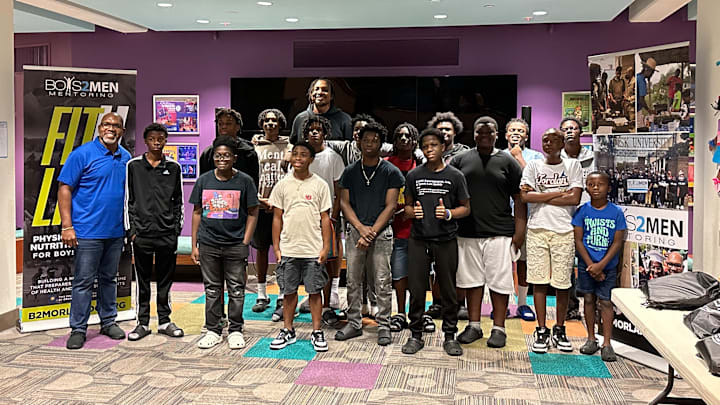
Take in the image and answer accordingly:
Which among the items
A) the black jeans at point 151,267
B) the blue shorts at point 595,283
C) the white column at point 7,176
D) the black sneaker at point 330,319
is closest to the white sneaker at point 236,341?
the black jeans at point 151,267

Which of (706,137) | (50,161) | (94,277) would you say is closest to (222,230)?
(94,277)

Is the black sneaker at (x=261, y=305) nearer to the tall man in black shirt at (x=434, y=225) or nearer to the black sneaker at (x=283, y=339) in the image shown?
the black sneaker at (x=283, y=339)

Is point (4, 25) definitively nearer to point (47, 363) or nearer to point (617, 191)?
point (47, 363)

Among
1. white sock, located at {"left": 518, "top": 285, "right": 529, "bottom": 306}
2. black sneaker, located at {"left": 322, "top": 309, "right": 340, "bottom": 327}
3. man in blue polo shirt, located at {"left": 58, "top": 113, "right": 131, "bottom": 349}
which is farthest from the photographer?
white sock, located at {"left": 518, "top": 285, "right": 529, "bottom": 306}

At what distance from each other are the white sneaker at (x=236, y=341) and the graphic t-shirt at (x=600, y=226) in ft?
7.90

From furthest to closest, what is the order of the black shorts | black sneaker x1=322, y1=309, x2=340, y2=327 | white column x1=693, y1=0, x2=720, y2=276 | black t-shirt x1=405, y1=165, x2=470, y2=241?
the black shorts < black sneaker x1=322, y1=309, x2=340, y2=327 < black t-shirt x1=405, y1=165, x2=470, y2=241 < white column x1=693, y1=0, x2=720, y2=276

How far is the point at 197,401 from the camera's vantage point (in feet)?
11.8

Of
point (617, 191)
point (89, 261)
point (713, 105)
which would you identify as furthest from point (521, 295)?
point (89, 261)

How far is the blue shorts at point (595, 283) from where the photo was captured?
4320mm

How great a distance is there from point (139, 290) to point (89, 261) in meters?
0.42

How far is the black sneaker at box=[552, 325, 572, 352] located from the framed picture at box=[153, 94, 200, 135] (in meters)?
5.15

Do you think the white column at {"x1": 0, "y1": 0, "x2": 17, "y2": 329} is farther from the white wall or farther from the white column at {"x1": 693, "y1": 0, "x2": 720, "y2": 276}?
the white column at {"x1": 693, "y1": 0, "x2": 720, "y2": 276}

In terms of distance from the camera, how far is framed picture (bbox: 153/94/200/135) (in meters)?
8.10

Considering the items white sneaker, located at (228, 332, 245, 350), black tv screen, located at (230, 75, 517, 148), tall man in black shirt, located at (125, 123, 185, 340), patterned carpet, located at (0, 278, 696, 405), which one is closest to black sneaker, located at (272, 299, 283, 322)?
patterned carpet, located at (0, 278, 696, 405)
